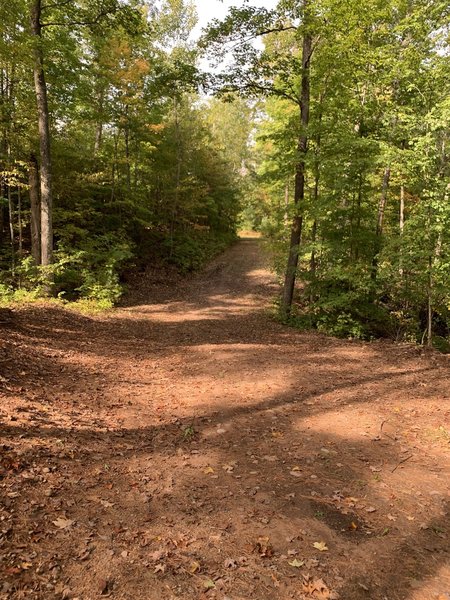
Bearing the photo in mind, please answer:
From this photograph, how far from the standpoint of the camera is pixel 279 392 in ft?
24.7

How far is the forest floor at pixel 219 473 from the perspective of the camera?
323 centimetres

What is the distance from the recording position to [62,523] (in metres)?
3.58

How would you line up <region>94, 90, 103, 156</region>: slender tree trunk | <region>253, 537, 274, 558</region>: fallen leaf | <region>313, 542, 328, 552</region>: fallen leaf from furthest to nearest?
1. <region>94, 90, 103, 156</region>: slender tree trunk
2. <region>313, 542, 328, 552</region>: fallen leaf
3. <region>253, 537, 274, 558</region>: fallen leaf

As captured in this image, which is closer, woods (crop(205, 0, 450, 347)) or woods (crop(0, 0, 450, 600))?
woods (crop(0, 0, 450, 600))

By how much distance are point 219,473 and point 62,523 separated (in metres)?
1.85

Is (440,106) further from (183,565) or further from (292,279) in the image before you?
(183,565)

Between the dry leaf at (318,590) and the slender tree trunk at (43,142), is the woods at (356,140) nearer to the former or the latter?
the slender tree trunk at (43,142)

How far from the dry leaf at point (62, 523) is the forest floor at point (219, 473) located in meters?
0.01

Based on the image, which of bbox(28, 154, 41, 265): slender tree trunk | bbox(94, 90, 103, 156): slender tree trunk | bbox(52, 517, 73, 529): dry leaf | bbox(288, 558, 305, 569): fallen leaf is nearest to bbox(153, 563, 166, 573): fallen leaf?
bbox(52, 517, 73, 529): dry leaf

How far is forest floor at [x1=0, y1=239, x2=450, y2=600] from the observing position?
3.23 meters

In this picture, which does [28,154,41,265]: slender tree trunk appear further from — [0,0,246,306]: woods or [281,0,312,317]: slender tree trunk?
[281,0,312,317]: slender tree trunk

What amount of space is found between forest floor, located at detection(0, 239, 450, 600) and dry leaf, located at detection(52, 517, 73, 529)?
15 mm

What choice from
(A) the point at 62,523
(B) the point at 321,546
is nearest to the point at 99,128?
(A) the point at 62,523

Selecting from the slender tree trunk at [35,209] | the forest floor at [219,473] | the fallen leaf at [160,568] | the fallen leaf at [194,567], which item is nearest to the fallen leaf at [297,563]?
the forest floor at [219,473]
